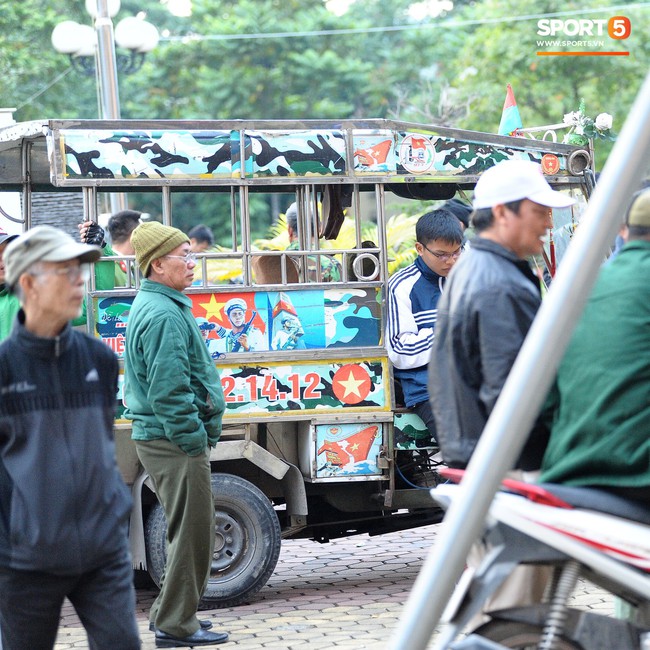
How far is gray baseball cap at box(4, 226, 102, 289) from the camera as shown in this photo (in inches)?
151

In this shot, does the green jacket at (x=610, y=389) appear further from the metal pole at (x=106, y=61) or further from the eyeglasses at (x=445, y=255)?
the metal pole at (x=106, y=61)

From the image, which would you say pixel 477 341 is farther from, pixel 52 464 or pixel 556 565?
pixel 52 464

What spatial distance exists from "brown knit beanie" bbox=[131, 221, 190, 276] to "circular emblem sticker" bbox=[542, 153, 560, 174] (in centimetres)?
249

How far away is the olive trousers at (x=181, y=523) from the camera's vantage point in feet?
20.2

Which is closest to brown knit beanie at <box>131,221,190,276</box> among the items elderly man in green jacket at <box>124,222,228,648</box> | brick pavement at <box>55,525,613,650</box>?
elderly man in green jacket at <box>124,222,228,648</box>

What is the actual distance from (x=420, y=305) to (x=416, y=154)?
91 cm

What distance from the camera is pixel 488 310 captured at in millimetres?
4133

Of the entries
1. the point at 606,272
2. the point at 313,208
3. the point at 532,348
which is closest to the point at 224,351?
the point at 313,208

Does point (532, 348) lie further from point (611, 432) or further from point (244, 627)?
point (244, 627)

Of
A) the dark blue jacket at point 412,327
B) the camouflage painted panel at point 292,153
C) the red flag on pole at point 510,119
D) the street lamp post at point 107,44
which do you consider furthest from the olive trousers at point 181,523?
the street lamp post at point 107,44

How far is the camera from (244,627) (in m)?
6.70

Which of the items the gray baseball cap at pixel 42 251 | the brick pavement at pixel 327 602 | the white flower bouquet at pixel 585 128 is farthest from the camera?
the white flower bouquet at pixel 585 128

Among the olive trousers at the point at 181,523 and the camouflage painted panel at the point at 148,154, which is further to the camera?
the camouflage painted panel at the point at 148,154

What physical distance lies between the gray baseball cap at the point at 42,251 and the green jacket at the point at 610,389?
1546 millimetres
